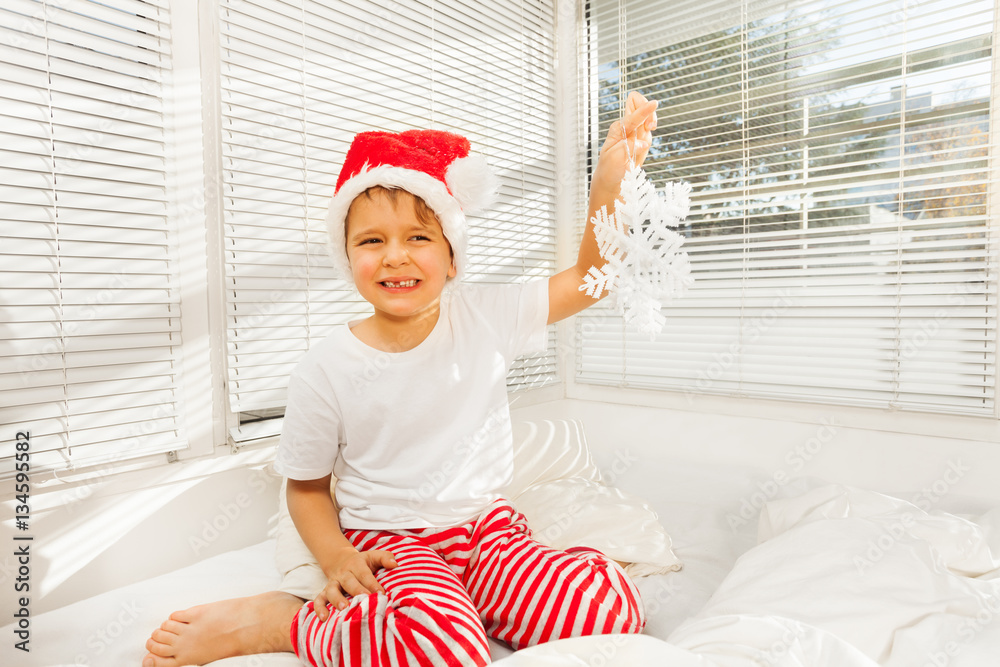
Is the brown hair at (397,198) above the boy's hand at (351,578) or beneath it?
above

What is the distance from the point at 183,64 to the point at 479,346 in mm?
916

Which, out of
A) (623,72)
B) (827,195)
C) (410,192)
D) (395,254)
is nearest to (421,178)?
(410,192)

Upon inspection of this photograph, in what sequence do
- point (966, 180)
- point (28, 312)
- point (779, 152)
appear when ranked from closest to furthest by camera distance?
point (28, 312), point (966, 180), point (779, 152)

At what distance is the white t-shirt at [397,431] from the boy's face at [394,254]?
0.12 metres

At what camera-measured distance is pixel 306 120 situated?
1.53m

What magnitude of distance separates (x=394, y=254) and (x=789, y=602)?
84cm

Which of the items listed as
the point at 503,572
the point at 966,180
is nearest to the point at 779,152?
the point at 966,180

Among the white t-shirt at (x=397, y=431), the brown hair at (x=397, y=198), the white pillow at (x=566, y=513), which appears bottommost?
the white pillow at (x=566, y=513)

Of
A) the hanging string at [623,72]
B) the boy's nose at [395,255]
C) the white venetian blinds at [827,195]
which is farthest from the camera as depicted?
the hanging string at [623,72]

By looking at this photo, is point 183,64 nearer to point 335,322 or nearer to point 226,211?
point 226,211

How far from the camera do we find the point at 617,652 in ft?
2.40

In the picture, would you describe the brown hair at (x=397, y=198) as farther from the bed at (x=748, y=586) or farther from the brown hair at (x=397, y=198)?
the bed at (x=748, y=586)

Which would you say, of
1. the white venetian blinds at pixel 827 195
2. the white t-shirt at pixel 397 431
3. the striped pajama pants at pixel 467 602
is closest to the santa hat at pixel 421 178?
the white t-shirt at pixel 397 431

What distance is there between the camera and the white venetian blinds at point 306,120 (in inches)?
55.5
